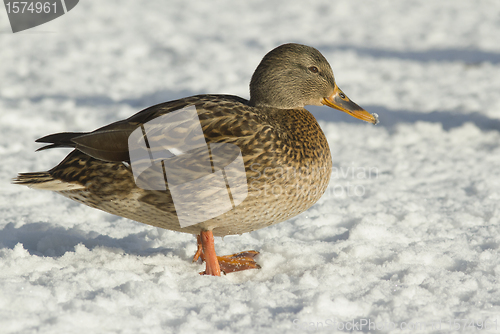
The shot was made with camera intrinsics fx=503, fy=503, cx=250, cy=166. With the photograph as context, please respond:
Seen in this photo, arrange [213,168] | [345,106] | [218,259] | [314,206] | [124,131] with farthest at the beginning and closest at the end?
[314,206] → [345,106] → [218,259] → [124,131] → [213,168]

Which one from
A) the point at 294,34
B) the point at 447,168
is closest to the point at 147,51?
the point at 294,34

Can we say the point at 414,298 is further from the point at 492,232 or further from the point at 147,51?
the point at 147,51

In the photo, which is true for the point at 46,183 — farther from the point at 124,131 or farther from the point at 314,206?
the point at 314,206

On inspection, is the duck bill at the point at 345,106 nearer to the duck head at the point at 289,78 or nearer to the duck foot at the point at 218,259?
the duck head at the point at 289,78

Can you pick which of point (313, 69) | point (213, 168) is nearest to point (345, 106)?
point (313, 69)

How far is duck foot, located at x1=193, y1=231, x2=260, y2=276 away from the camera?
8.73ft

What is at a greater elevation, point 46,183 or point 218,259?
point 46,183

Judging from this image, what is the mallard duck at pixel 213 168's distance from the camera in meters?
2.48

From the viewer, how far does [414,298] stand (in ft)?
7.48

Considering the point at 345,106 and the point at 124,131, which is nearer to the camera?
the point at 124,131

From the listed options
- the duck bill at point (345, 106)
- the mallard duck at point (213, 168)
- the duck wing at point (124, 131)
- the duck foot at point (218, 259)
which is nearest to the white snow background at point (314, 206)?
the duck foot at point (218, 259)

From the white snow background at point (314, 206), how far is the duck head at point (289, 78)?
871mm

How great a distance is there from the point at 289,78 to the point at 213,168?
31.9 inches

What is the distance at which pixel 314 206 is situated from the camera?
390cm
